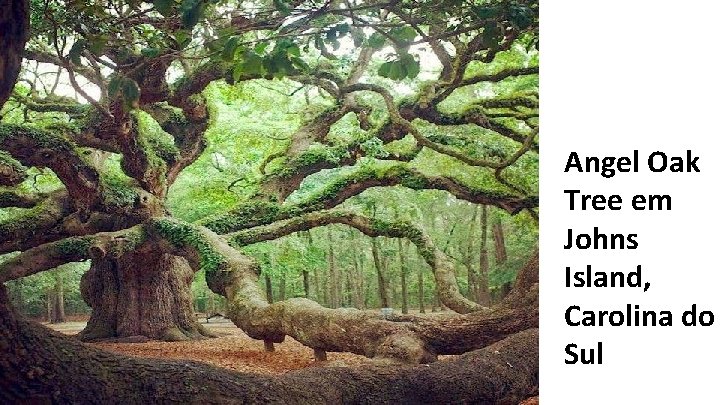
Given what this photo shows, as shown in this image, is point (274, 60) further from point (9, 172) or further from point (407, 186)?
point (407, 186)

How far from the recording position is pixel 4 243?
7539 mm

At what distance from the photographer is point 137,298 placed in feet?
29.7

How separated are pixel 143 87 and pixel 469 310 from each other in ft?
14.4

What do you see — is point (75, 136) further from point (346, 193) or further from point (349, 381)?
point (349, 381)

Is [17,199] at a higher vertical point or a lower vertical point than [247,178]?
lower

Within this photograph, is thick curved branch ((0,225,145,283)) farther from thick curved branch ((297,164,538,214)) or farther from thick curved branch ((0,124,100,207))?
thick curved branch ((297,164,538,214))

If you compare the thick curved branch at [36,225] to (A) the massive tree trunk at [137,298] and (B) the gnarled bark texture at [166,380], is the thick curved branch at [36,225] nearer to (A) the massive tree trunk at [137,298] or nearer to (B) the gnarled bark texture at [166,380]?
(A) the massive tree trunk at [137,298]

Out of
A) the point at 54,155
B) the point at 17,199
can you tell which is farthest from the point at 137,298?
the point at 54,155

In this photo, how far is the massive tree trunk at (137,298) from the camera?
895 centimetres

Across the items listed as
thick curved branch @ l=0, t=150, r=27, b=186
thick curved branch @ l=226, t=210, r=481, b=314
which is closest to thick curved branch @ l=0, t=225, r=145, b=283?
thick curved branch @ l=226, t=210, r=481, b=314

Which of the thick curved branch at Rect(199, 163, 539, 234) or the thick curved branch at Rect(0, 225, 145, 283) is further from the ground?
the thick curved branch at Rect(199, 163, 539, 234)

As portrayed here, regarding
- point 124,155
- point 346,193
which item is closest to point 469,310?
point 346,193

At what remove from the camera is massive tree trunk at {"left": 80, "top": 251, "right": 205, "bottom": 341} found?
8.95 metres

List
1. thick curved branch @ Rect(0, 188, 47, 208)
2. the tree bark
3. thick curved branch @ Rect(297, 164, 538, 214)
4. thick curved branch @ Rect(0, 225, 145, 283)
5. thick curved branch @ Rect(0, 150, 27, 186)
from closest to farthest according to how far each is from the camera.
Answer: the tree bark → thick curved branch @ Rect(0, 150, 27, 186) → thick curved branch @ Rect(0, 225, 145, 283) → thick curved branch @ Rect(0, 188, 47, 208) → thick curved branch @ Rect(297, 164, 538, 214)
